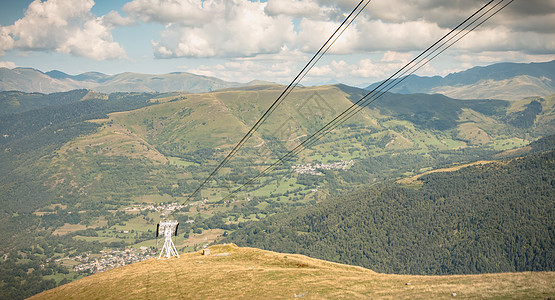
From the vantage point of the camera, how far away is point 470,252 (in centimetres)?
18125

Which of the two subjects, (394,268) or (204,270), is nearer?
(204,270)

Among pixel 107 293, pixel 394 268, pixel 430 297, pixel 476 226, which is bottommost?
pixel 394 268

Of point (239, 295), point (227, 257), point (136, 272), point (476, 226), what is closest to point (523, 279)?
point (239, 295)

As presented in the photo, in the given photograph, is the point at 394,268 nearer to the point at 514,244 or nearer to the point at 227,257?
the point at 514,244

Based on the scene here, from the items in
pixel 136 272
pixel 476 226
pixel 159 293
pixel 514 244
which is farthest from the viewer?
pixel 476 226

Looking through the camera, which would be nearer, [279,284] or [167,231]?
[279,284]

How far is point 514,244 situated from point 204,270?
178859 mm

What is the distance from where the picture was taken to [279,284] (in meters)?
41.6

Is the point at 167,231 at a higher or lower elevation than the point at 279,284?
higher

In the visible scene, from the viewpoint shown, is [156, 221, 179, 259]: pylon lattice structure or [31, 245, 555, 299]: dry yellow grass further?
[156, 221, 179, 259]: pylon lattice structure

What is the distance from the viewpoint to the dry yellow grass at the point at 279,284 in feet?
104

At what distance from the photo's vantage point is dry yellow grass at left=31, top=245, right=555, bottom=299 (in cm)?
3159

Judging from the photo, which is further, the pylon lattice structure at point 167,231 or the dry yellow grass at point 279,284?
the pylon lattice structure at point 167,231

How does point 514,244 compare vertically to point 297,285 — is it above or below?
below
